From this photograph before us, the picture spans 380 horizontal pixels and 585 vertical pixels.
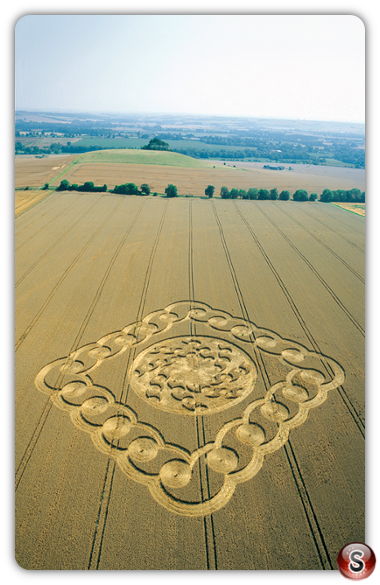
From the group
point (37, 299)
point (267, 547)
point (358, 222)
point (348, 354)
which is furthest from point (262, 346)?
point (358, 222)

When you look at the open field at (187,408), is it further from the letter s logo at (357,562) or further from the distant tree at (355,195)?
the distant tree at (355,195)

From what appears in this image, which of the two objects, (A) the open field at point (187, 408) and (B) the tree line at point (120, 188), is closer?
(A) the open field at point (187, 408)

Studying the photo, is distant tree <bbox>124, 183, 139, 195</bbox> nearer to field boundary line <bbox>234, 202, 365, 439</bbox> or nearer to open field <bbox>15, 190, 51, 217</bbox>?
open field <bbox>15, 190, 51, 217</bbox>

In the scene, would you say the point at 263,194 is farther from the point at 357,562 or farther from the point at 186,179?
the point at 357,562

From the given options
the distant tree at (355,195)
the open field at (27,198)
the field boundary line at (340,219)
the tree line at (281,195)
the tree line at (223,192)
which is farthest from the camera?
the distant tree at (355,195)

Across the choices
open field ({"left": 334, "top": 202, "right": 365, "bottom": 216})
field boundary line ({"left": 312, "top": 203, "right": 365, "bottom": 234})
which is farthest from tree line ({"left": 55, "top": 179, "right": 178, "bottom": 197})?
open field ({"left": 334, "top": 202, "right": 365, "bottom": 216})

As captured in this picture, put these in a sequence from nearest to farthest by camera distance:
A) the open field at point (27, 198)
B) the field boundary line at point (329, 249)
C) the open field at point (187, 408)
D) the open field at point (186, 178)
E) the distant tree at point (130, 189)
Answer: the open field at point (187, 408), the field boundary line at point (329, 249), the open field at point (27, 198), the distant tree at point (130, 189), the open field at point (186, 178)

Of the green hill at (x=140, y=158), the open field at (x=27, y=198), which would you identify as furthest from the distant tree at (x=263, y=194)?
the open field at (x=27, y=198)
